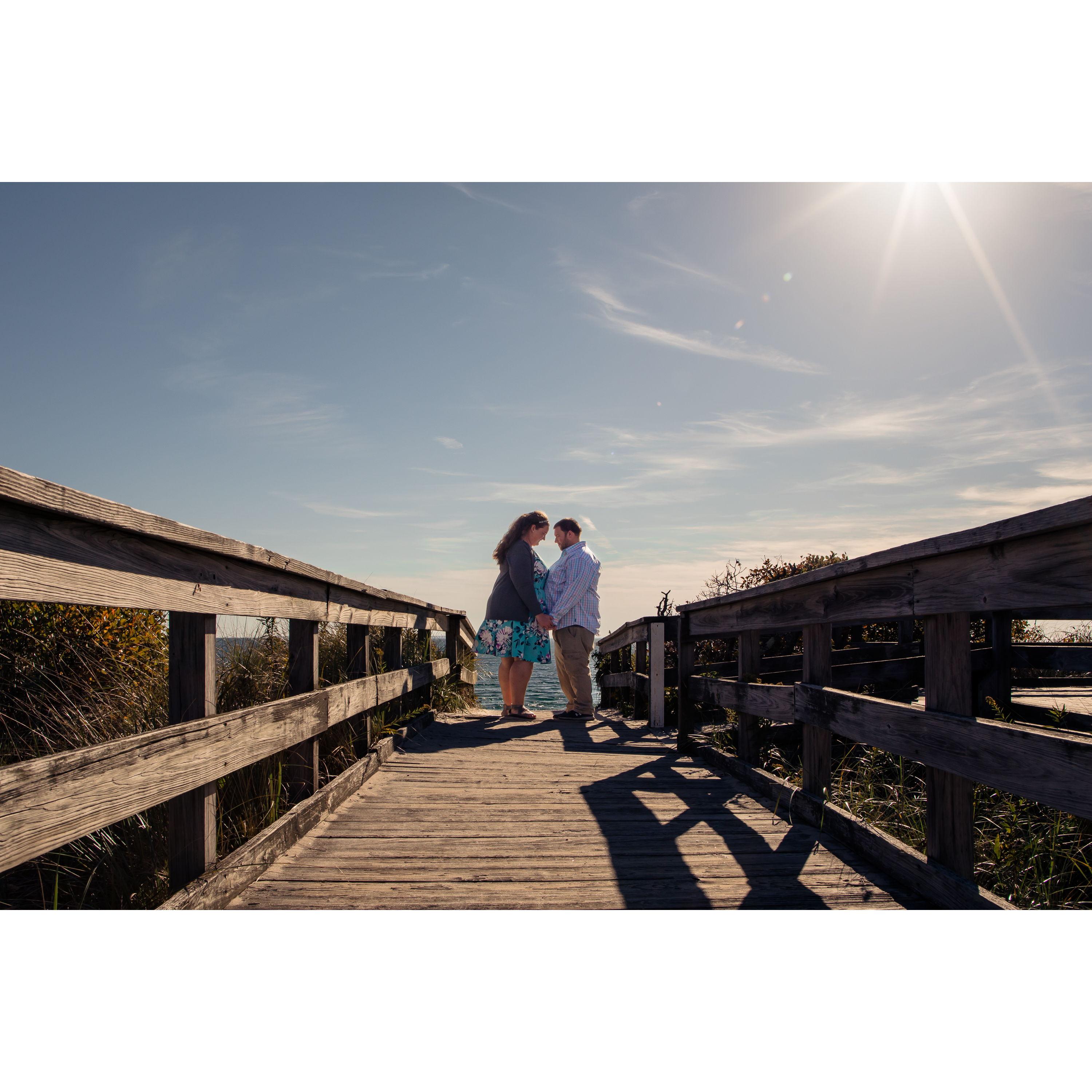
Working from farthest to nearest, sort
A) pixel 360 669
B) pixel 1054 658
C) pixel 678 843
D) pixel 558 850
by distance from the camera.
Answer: pixel 1054 658 < pixel 360 669 < pixel 678 843 < pixel 558 850

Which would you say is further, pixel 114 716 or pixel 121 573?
pixel 114 716

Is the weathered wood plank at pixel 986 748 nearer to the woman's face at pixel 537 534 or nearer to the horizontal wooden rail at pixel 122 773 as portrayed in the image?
the horizontal wooden rail at pixel 122 773

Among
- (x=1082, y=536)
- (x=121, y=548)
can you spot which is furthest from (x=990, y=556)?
(x=121, y=548)

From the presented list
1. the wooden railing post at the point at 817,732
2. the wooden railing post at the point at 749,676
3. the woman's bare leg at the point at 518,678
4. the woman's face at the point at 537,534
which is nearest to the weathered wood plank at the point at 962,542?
the wooden railing post at the point at 817,732

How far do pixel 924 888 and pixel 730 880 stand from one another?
0.68m

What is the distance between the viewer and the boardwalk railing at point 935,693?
203cm

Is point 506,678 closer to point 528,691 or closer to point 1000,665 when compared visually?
point 1000,665

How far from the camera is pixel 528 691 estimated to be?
24.6m

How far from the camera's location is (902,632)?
7.93 metres

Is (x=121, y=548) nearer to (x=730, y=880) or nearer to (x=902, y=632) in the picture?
(x=730, y=880)

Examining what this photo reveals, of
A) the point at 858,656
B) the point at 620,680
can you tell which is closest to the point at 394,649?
the point at 858,656

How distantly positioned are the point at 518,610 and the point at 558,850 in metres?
4.35

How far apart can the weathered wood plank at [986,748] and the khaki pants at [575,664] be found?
4288 mm

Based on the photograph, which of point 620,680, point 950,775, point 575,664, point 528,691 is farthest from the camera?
point 528,691
